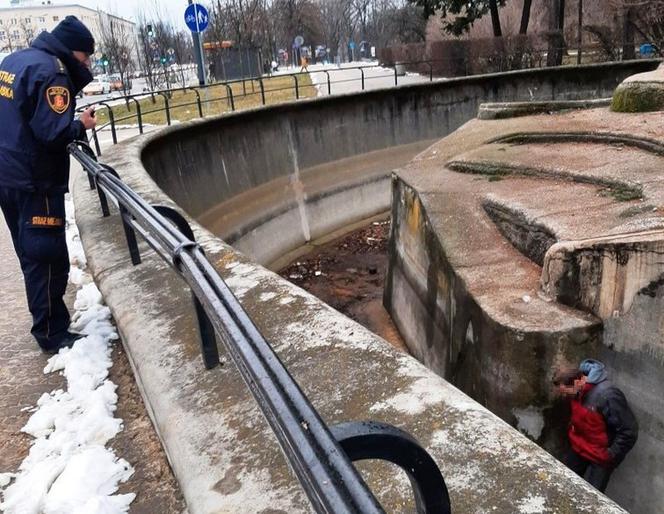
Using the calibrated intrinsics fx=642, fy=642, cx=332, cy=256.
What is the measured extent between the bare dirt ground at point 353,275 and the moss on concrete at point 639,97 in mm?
4580

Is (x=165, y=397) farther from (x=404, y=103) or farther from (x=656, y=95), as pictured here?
(x=404, y=103)

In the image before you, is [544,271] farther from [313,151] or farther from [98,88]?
[98,88]

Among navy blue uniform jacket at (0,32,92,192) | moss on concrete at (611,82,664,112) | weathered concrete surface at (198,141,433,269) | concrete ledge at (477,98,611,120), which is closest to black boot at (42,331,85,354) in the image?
navy blue uniform jacket at (0,32,92,192)

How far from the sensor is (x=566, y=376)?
4469 millimetres

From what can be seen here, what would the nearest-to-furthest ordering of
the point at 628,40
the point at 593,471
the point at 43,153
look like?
the point at 43,153 < the point at 593,471 < the point at 628,40

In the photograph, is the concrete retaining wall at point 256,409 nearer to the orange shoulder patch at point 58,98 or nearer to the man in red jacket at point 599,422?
the orange shoulder patch at point 58,98

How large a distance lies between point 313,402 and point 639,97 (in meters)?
8.55

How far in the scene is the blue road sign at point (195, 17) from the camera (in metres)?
14.6

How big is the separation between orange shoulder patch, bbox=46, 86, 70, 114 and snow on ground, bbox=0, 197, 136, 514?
4.03ft

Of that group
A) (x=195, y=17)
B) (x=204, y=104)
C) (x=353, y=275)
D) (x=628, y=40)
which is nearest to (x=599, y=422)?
(x=353, y=275)

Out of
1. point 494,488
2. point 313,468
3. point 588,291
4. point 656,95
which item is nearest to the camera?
point 313,468

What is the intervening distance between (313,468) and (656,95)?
9.21m

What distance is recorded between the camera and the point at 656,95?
345 inches

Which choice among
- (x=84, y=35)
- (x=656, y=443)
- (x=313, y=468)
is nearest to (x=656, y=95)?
(x=656, y=443)
